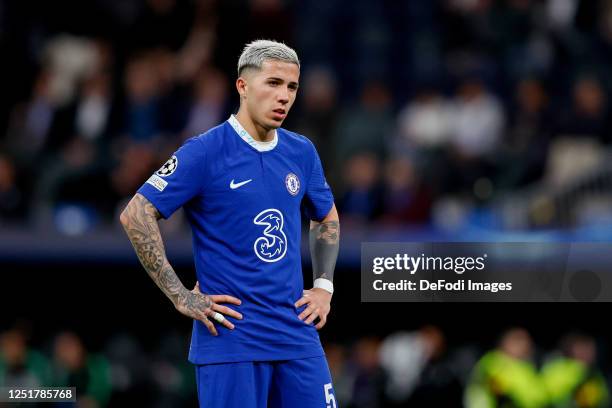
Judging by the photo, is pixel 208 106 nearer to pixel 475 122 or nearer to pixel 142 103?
pixel 142 103

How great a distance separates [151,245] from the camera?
4855 mm

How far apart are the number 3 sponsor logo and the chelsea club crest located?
136 mm

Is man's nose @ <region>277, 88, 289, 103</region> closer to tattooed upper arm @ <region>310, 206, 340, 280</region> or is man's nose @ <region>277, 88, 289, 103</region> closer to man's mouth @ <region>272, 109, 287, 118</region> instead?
man's mouth @ <region>272, 109, 287, 118</region>

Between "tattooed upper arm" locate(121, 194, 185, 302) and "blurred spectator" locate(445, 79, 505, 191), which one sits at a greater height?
"blurred spectator" locate(445, 79, 505, 191)

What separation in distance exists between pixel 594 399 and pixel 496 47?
450cm

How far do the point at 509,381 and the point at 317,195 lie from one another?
5.78 m

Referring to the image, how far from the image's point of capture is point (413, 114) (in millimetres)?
12719

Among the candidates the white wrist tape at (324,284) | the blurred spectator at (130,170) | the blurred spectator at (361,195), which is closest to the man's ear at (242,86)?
the white wrist tape at (324,284)

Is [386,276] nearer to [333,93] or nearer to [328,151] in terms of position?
[328,151]

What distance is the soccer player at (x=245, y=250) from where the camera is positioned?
4895mm

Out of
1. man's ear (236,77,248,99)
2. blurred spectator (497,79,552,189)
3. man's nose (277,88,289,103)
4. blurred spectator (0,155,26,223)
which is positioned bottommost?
man's nose (277,88,289,103)

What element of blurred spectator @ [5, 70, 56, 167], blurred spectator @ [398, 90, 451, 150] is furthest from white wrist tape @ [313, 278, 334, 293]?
blurred spectator @ [398, 90, 451, 150]

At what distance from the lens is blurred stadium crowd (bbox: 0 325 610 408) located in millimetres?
10812

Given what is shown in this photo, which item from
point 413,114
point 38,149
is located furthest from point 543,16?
point 38,149
